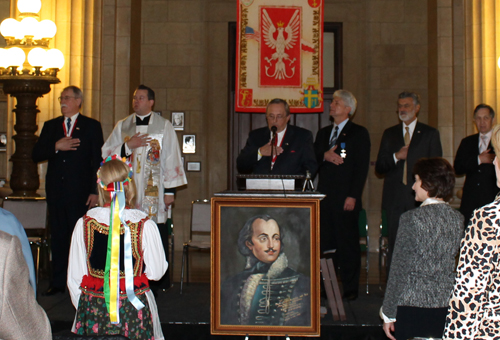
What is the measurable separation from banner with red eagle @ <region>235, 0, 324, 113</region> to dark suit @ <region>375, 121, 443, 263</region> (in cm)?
252

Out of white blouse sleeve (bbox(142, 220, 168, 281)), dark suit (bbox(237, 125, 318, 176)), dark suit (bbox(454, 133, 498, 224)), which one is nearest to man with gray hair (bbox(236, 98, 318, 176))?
dark suit (bbox(237, 125, 318, 176))

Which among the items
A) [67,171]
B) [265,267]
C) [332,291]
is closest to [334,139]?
[332,291]

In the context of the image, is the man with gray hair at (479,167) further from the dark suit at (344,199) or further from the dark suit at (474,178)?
the dark suit at (344,199)

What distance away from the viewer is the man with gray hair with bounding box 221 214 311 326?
11.6 feet

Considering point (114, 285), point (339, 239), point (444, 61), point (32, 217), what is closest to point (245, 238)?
point (114, 285)

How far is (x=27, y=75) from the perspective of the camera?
19.4 feet

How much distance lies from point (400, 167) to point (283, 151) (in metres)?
1.16

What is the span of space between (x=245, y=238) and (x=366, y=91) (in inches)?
206

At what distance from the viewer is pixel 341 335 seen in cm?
414

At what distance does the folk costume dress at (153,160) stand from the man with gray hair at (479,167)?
2523 mm

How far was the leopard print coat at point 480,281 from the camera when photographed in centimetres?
165

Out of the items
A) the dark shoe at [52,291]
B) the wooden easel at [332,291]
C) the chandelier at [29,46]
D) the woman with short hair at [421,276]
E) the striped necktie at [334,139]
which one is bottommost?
the dark shoe at [52,291]

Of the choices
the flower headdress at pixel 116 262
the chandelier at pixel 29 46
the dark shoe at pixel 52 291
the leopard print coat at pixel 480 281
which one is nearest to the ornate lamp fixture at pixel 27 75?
the chandelier at pixel 29 46

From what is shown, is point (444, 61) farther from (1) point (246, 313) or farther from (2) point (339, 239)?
(1) point (246, 313)
